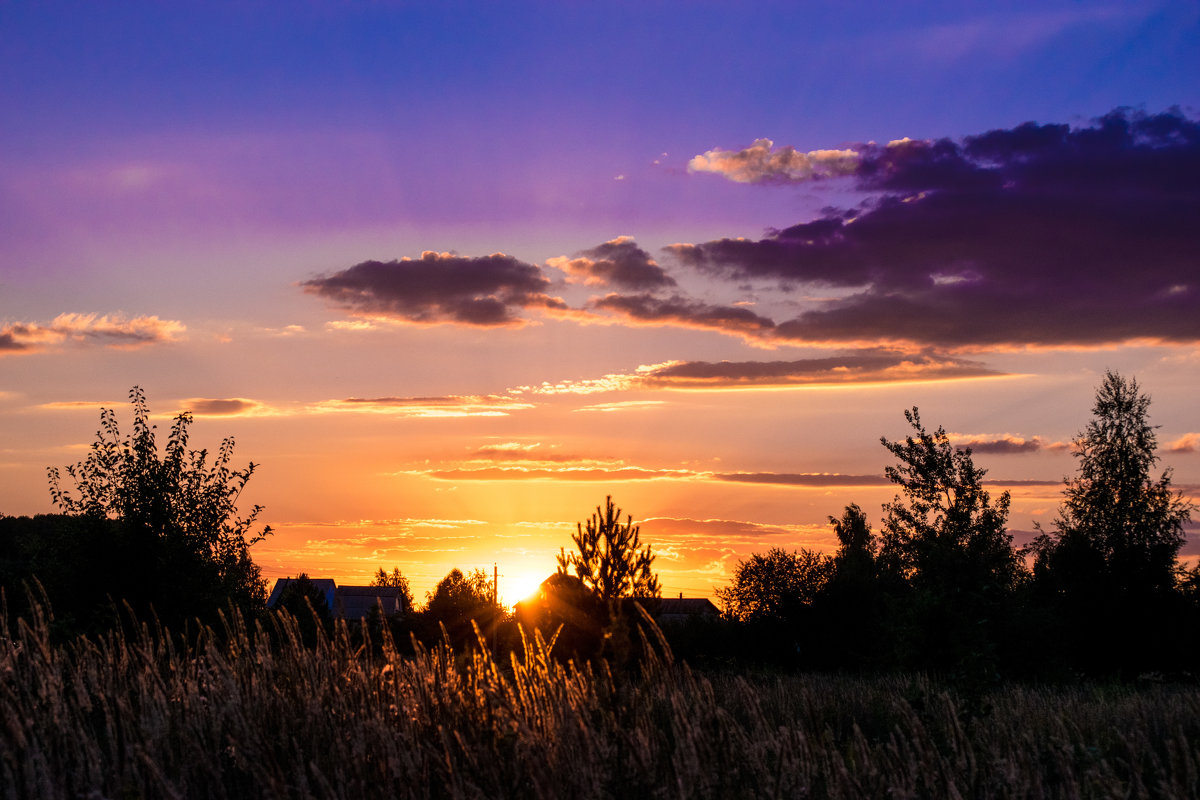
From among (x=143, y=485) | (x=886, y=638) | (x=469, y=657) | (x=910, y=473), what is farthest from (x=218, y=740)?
(x=910, y=473)

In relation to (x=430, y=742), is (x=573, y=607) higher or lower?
lower

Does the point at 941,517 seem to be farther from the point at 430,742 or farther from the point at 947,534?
the point at 430,742

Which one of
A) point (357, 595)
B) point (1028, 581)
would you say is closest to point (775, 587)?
point (1028, 581)

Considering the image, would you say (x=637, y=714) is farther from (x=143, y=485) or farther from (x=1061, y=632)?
(x=1061, y=632)

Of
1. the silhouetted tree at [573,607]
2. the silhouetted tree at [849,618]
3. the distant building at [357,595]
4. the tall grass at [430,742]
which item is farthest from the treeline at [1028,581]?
the distant building at [357,595]

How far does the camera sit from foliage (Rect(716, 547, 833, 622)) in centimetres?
4312

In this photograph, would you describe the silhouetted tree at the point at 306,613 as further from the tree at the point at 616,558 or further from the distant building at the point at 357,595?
the distant building at the point at 357,595

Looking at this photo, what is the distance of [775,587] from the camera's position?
4441 centimetres

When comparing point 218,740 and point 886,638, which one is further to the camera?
point 886,638

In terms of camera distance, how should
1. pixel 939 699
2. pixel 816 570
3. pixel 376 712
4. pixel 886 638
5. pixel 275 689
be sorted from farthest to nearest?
pixel 816 570, pixel 886 638, pixel 939 699, pixel 275 689, pixel 376 712

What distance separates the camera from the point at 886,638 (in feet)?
126

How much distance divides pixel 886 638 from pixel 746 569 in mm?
9462

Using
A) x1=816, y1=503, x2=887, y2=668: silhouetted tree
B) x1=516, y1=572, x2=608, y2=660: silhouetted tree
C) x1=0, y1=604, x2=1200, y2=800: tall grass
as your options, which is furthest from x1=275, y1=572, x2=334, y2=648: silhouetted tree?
x1=816, y1=503, x2=887, y2=668: silhouetted tree

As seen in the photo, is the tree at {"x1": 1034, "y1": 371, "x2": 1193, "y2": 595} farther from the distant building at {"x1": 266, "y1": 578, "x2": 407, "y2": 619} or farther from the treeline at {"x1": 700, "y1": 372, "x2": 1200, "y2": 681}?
the distant building at {"x1": 266, "y1": 578, "x2": 407, "y2": 619}
